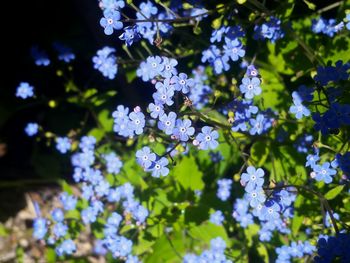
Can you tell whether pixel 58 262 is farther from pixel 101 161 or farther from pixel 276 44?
pixel 276 44

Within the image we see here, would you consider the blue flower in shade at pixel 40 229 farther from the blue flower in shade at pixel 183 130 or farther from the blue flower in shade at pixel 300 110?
the blue flower in shade at pixel 300 110

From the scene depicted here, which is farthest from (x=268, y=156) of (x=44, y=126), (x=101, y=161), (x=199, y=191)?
(x=44, y=126)

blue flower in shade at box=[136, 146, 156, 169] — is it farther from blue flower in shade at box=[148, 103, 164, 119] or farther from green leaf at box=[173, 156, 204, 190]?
green leaf at box=[173, 156, 204, 190]

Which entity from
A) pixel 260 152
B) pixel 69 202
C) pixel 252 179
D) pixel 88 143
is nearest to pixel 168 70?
pixel 252 179

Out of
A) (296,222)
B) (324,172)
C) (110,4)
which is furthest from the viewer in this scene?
(296,222)

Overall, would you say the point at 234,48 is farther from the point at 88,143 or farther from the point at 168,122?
the point at 88,143

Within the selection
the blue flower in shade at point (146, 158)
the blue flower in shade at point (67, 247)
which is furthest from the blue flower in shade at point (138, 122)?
the blue flower in shade at point (67, 247)

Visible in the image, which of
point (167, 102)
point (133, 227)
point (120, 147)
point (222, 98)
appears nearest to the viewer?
point (167, 102)
